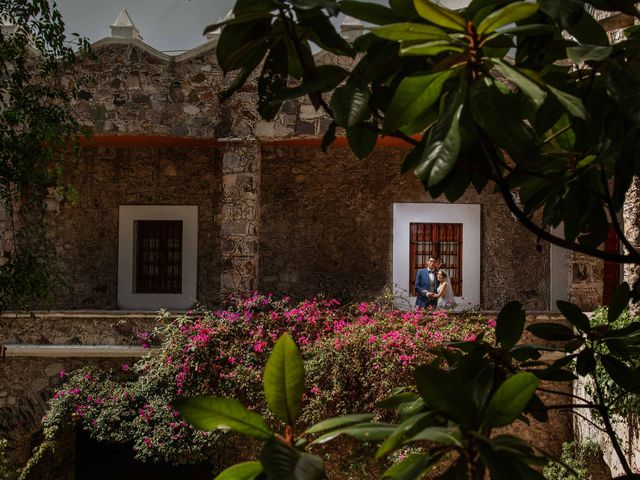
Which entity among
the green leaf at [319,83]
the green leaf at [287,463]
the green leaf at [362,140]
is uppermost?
the green leaf at [319,83]

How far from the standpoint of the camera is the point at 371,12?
121 centimetres

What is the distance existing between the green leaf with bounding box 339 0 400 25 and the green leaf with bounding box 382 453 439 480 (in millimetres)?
705

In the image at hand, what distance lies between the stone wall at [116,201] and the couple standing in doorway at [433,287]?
306 cm

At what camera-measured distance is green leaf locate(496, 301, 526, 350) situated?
1.44 m

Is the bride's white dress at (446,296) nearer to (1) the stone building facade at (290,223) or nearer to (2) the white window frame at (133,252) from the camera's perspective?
(1) the stone building facade at (290,223)

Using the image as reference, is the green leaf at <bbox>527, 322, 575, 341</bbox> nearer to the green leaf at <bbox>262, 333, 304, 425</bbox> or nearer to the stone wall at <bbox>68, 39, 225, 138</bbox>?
the green leaf at <bbox>262, 333, 304, 425</bbox>

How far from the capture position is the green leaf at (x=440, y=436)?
88 centimetres

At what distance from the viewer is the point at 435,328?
25.8ft

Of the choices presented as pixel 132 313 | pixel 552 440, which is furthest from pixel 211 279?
pixel 552 440

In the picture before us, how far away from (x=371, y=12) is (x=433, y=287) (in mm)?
8695

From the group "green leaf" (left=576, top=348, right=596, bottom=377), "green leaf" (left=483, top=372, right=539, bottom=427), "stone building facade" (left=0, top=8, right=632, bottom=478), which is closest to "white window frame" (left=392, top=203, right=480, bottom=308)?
Result: "stone building facade" (left=0, top=8, right=632, bottom=478)

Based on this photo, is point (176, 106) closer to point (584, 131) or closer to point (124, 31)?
point (124, 31)

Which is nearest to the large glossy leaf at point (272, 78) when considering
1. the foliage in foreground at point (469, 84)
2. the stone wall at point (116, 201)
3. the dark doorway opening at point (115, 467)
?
the foliage in foreground at point (469, 84)

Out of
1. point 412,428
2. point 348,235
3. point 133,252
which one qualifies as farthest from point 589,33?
point 133,252
